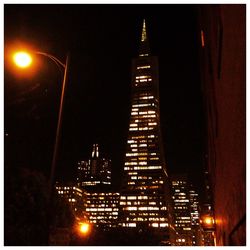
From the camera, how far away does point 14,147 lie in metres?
10.0

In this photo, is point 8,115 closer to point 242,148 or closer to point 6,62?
point 6,62

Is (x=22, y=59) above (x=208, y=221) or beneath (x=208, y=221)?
above

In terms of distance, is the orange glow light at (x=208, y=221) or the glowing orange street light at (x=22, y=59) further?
the orange glow light at (x=208, y=221)

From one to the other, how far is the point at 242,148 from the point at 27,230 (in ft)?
28.7

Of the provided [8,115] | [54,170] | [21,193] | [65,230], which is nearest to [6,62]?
[8,115]

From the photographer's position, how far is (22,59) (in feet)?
28.3

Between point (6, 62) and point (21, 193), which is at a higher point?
point (6, 62)

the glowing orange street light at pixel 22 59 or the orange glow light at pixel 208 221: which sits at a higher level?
the glowing orange street light at pixel 22 59

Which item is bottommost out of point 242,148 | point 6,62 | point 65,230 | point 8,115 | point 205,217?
point 205,217

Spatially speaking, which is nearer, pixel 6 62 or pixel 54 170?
pixel 54 170

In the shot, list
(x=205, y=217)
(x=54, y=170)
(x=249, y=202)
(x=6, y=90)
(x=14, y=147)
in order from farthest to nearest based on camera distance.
Result: (x=205, y=217) → (x=14, y=147) → (x=6, y=90) → (x=54, y=170) → (x=249, y=202)

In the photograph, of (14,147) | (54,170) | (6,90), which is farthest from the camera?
(14,147)

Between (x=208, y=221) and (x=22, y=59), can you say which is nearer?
(x=22, y=59)

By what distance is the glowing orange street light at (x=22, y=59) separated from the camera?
28.1 feet
